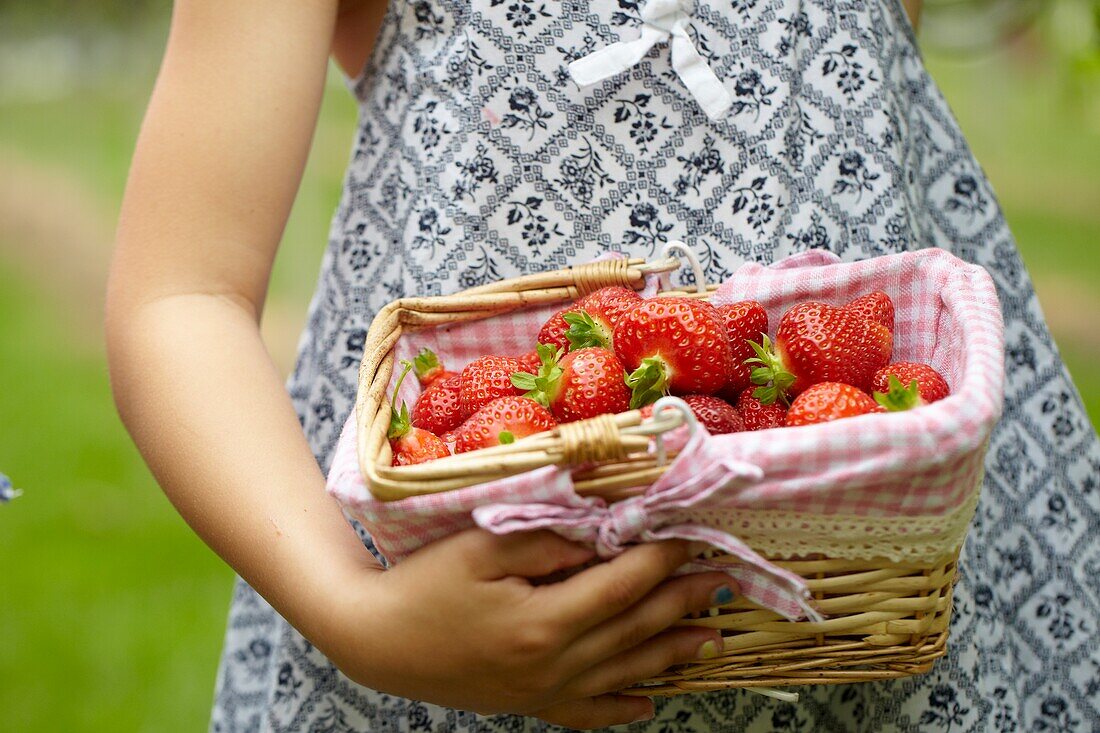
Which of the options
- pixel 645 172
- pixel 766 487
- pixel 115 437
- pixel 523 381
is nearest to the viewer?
pixel 766 487

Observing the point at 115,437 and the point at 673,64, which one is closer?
the point at 673,64

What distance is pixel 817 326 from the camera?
885 millimetres

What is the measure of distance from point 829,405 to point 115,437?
114 inches

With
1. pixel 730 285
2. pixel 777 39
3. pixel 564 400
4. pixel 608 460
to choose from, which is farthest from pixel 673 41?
pixel 608 460

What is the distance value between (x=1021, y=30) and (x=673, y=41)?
1787mm

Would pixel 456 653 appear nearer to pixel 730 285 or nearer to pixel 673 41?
pixel 730 285

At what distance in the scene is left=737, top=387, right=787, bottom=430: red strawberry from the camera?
2.83 feet

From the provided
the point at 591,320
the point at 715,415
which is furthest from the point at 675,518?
the point at 591,320

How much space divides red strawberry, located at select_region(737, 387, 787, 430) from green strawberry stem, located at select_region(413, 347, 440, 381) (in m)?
0.28

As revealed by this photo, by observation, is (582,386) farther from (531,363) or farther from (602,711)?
(602,711)

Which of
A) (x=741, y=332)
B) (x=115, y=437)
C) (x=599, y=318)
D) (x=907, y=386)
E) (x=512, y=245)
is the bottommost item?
(x=907, y=386)

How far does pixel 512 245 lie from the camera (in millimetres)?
1020

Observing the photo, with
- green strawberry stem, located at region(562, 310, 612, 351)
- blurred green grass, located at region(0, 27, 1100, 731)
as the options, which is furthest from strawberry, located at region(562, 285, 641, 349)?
blurred green grass, located at region(0, 27, 1100, 731)

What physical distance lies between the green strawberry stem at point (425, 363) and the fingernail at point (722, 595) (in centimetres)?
37
